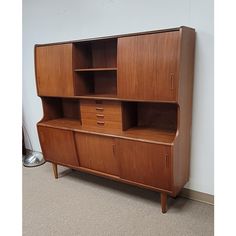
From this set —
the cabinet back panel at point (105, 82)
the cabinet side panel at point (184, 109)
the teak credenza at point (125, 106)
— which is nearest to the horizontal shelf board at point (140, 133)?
the teak credenza at point (125, 106)

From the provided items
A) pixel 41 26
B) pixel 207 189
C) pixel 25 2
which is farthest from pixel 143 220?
pixel 25 2

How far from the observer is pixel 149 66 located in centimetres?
192

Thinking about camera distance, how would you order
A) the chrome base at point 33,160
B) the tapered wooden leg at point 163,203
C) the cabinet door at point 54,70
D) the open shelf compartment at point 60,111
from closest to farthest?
the tapered wooden leg at point 163,203
the cabinet door at point 54,70
the open shelf compartment at point 60,111
the chrome base at point 33,160

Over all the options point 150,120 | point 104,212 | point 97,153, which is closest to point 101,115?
point 97,153

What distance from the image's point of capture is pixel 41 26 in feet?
10.2

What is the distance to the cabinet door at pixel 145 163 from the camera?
194 centimetres

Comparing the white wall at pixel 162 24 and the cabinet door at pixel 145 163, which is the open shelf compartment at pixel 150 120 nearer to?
the cabinet door at pixel 145 163

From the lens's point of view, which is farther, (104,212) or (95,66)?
(95,66)

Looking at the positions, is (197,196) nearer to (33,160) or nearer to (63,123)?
(63,123)

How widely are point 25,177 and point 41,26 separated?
2062 millimetres

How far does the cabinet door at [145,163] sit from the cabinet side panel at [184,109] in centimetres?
8

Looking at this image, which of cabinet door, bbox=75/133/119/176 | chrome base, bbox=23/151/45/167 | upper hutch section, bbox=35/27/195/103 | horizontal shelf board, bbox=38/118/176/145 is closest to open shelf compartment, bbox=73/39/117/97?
upper hutch section, bbox=35/27/195/103

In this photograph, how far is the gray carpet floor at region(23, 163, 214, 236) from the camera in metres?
1.93

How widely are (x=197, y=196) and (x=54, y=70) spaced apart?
206 cm
